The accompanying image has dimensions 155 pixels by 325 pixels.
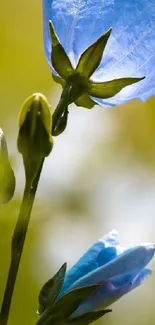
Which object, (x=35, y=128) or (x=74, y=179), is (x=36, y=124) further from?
(x=74, y=179)

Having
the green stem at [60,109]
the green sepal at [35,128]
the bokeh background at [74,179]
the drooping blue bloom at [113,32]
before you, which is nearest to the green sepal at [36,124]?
the green sepal at [35,128]

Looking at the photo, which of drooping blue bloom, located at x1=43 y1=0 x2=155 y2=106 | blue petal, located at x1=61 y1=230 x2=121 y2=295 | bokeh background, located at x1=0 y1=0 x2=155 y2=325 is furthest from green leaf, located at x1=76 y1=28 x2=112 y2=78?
bokeh background, located at x1=0 y1=0 x2=155 y2=325

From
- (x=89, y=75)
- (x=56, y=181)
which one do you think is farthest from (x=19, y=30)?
(x=89, y=75)

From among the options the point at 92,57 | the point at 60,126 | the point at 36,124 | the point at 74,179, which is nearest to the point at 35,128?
the point at 36,124

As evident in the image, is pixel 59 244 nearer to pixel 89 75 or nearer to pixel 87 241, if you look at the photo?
pixel 87 241

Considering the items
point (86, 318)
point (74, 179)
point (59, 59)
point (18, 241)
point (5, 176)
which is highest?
point (59, 59)
